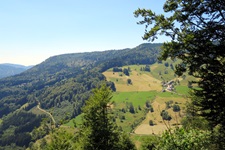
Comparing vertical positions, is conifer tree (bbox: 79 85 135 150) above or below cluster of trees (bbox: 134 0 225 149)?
below

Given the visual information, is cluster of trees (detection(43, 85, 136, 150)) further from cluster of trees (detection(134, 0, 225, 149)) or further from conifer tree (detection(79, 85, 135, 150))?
cluster of trees (detection(134, 0, 225, 149))

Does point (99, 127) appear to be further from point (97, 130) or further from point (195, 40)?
point (195, 40)

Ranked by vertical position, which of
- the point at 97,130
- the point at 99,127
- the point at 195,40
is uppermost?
the point at 195,40

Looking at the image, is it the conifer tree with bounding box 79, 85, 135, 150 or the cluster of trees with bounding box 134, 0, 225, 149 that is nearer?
the cluster of trees with bounding box 134, 0, 225, 149

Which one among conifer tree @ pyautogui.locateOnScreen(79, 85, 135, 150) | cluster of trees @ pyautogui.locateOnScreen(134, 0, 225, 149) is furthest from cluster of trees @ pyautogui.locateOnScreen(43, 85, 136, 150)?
cluster of trees @ pyautogui.locateOnScreen(134, 0, 225, 149)

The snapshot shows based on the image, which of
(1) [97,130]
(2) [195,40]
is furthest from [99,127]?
(2) [195,40]

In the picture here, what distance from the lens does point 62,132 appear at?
3316 centimetres

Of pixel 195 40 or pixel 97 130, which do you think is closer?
pixel 195 40

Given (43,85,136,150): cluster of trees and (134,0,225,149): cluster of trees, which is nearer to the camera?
(134,0,225,149): cluster of trees

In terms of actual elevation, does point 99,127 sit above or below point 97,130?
above

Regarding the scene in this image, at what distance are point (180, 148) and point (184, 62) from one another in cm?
706

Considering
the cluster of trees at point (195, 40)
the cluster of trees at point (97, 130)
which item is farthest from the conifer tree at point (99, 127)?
the cluster of trees at point (195, 40)

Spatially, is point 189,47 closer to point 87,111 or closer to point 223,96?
point 223,96

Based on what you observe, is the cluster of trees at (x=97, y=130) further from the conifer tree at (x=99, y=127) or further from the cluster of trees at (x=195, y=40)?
the cluster of trees at (x=195, y=40)
